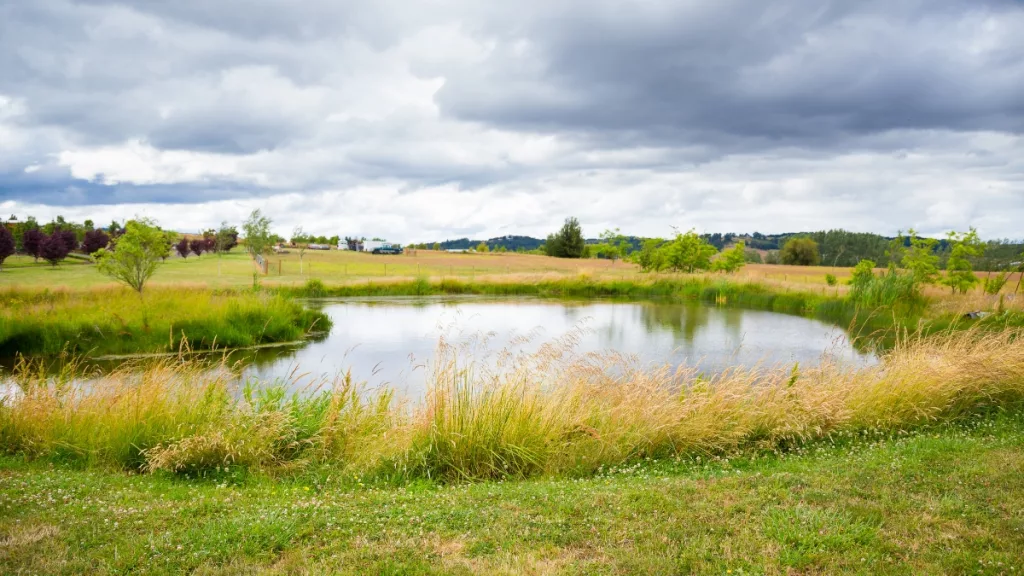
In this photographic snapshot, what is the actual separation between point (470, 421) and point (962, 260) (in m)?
26.6

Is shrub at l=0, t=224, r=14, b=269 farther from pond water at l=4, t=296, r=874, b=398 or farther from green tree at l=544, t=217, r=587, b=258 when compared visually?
green tree at l=544, t=217, r=587, b=258

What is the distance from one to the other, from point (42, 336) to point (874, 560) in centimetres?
2019

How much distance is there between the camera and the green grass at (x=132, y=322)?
55.4ft

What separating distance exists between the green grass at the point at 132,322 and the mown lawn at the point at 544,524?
10859mm

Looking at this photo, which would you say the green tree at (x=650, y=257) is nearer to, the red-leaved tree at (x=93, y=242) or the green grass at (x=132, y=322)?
the green grass at (x=132, y=322)

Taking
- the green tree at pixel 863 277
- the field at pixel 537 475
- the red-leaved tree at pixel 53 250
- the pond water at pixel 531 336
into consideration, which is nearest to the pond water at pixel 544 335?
the pond water at pixel 531 336

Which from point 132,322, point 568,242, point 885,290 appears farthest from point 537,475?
point 568,242

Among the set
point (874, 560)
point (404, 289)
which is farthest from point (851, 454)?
point (404, 289)

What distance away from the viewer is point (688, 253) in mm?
48562

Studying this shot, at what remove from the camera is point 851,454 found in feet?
22.9

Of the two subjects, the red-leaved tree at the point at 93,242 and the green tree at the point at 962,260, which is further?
the red-leaved tree at the point at 93,242

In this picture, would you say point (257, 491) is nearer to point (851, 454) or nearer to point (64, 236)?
point (851, 454)

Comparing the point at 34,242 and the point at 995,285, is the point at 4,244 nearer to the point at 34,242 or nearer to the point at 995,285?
→ the point at 34,242

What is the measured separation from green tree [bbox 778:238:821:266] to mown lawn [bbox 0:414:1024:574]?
94.8 meters
